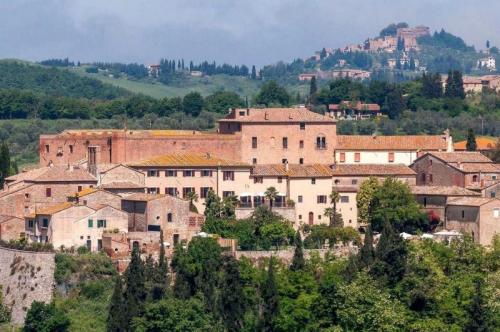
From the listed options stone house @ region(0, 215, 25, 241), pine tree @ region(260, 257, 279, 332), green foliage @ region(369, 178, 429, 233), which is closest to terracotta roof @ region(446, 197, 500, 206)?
green foliage @ region(369, 178, 429, 233)

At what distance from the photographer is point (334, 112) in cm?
9181

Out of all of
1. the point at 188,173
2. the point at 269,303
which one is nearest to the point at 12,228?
the point at 188,173

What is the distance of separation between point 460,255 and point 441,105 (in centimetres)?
3839

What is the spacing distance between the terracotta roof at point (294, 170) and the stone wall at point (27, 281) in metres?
10.3

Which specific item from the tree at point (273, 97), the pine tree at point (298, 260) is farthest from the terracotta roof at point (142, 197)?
the tree at point (273, 97)

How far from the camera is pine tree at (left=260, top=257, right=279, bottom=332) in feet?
161

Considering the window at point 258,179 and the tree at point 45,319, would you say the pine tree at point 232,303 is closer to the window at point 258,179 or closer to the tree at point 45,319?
the tree at point 45,319

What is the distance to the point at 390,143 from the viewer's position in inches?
2500

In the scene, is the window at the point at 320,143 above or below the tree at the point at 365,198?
above

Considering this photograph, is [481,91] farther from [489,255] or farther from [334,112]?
[489,255]

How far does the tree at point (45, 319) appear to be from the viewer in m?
49.3

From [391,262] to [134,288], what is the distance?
8.34m

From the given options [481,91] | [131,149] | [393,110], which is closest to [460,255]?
[131,149]

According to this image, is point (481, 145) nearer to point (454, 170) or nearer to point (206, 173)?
point (454, 170)
